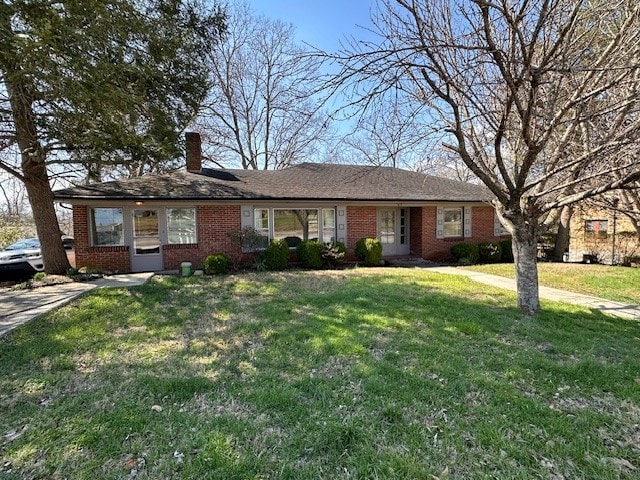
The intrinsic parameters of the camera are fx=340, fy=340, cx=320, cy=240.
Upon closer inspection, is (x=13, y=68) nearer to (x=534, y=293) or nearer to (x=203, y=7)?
(x=203, y=7)

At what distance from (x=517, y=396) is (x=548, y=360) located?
1.17 metres

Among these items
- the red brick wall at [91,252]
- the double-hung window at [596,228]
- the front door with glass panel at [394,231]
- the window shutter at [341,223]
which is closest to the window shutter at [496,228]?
the front door with glass panel at [394,231]

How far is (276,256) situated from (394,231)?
5.44 metres

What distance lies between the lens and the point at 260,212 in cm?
1171

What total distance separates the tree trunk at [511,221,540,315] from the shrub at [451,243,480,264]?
22.0 feet

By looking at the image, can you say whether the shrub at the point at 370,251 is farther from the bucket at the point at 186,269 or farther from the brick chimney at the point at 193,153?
the brick chimney at the point at 193,153

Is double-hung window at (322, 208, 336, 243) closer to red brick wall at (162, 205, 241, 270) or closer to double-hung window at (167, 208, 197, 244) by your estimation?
red brick wall at (162, 205, 241, 270)

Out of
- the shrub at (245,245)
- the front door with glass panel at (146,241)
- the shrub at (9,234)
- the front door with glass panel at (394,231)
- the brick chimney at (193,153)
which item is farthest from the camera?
the shrub at (9,234)

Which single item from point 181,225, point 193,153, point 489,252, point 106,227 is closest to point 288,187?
point 193,153

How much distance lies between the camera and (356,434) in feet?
8.47

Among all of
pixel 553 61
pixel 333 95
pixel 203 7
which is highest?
pixel 203 7

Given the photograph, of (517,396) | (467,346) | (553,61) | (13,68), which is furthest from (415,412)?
(13,68)

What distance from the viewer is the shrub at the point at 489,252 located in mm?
12828

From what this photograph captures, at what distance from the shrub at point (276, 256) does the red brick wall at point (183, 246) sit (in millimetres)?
1210
